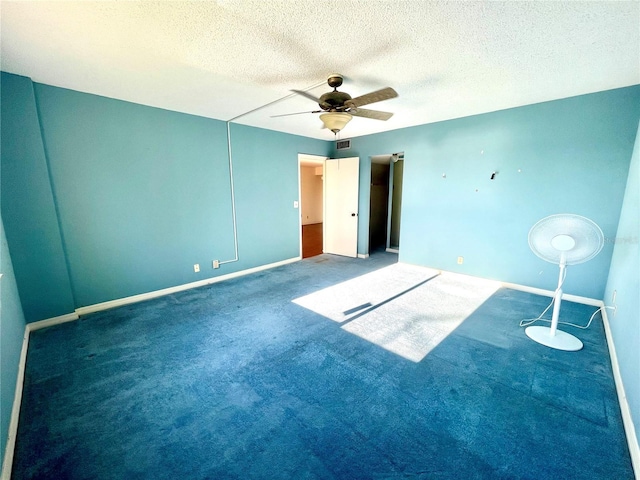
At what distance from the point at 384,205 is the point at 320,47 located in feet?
17.1

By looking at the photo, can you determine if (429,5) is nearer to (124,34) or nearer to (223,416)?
(124,34)

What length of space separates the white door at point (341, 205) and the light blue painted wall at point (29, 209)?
4240 mm

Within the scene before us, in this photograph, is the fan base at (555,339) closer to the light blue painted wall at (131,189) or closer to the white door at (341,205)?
the white door at (341,205)

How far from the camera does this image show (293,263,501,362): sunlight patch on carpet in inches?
95.7

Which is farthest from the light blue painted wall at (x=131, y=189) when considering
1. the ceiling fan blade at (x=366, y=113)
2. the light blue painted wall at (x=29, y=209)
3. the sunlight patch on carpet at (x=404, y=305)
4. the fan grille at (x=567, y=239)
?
the fan grille at (x=567, y=239)

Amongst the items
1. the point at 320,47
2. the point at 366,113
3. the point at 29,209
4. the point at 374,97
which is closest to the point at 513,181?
the point at 366,113

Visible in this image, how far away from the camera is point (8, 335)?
1.77 meters

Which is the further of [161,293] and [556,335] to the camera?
[161,293]

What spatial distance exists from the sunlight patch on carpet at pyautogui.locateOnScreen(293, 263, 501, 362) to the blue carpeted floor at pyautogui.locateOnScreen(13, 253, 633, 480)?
0.09 feet

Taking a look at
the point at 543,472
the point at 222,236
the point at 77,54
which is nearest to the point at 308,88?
the point at 77,54

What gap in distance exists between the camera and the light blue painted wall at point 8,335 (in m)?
1.41

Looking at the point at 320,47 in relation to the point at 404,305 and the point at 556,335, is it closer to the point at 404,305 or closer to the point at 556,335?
the point at 404,305

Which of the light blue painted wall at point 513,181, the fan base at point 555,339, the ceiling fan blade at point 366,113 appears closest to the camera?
the fan base at point 555,339

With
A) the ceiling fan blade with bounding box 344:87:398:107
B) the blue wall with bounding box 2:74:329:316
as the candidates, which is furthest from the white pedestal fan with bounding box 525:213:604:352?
the blue wall with bounding box 2:74:329:316
